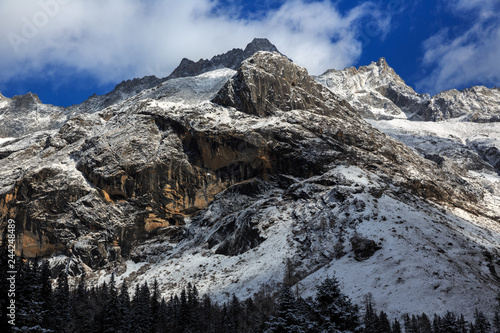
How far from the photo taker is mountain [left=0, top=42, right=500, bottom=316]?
11206cm

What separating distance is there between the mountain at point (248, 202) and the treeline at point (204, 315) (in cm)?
1105

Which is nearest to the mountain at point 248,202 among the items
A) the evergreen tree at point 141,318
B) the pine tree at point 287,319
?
the evergreen tree at point 141,318

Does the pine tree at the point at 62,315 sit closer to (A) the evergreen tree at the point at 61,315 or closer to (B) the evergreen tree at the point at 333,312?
(A) the evergreen tree at the point at 61,315

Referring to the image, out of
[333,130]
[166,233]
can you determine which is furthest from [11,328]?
[333,130]

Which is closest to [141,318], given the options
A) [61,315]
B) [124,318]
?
[124,318]

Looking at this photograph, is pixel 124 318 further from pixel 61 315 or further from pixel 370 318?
pixel 370 318

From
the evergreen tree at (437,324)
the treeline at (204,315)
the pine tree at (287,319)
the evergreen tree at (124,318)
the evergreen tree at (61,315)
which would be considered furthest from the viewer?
the evergreen tree at (437,324)

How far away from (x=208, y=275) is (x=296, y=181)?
149ft

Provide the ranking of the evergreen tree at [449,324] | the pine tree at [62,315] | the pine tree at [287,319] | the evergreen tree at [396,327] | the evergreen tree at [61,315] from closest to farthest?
the pine tree at [287,319]
the evergreen tree at [61,315]
the pine tree at [62,315]
the evergreen tree at [449,324]
the evergreen tree at [396,327]

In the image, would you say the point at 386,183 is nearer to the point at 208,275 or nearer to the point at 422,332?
the point at 208,275

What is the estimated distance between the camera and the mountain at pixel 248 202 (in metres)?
112

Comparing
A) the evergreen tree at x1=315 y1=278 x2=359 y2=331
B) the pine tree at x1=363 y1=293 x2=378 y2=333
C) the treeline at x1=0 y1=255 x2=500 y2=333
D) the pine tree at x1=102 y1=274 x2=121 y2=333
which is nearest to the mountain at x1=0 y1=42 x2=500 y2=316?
the pine tree at x1=363 y1=293 x2=378 y2=333

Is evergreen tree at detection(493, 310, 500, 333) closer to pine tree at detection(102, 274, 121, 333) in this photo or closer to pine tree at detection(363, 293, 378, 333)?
pine tree at detection(363, 293, 378, 333)

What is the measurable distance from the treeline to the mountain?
11052 millimetres
